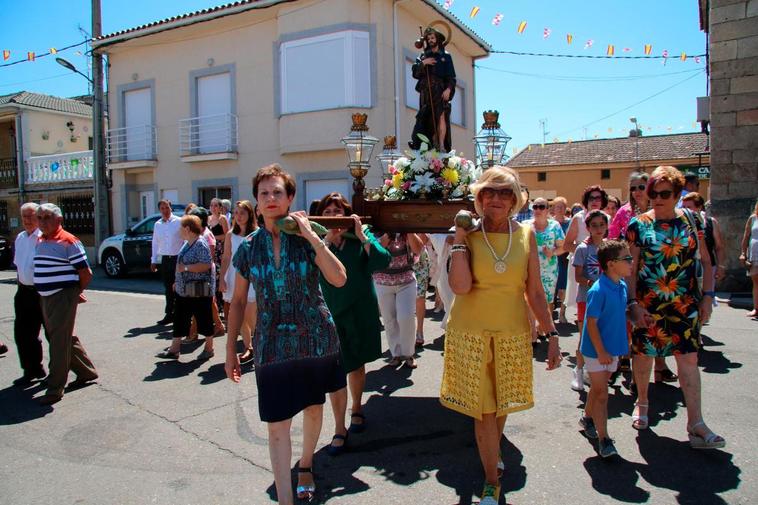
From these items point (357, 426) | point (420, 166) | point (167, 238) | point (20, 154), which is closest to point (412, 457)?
point (357, 426)

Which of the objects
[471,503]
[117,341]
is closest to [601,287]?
[471,503]

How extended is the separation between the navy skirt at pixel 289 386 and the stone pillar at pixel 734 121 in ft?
34.2

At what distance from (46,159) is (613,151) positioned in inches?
1228

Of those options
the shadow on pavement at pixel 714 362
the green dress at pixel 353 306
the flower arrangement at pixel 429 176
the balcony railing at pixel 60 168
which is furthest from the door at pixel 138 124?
the shadow on pavement at pixel 714 362

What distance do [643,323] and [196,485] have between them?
310cm

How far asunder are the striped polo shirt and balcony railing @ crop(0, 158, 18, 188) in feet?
77.8

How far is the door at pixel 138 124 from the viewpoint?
18531 millimetres

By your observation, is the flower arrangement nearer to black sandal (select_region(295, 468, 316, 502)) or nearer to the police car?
black sandal (select_region(295, 468, 316, 502))

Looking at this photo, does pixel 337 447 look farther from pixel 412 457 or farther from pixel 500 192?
pixel 500 192

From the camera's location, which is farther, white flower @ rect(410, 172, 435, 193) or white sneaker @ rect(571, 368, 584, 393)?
white sneaker @ rect(571, 368, 584, 393)

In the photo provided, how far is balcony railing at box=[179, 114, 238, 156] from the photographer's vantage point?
55.4 feet

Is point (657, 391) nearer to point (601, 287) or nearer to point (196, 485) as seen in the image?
point (601, 287)

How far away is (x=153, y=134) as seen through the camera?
18422 millimetres

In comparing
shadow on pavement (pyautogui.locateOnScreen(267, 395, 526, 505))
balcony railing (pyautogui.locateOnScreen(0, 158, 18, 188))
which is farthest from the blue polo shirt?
balcony railing (pyautogui.locateOnScreen(0, 158, 18, 188))
